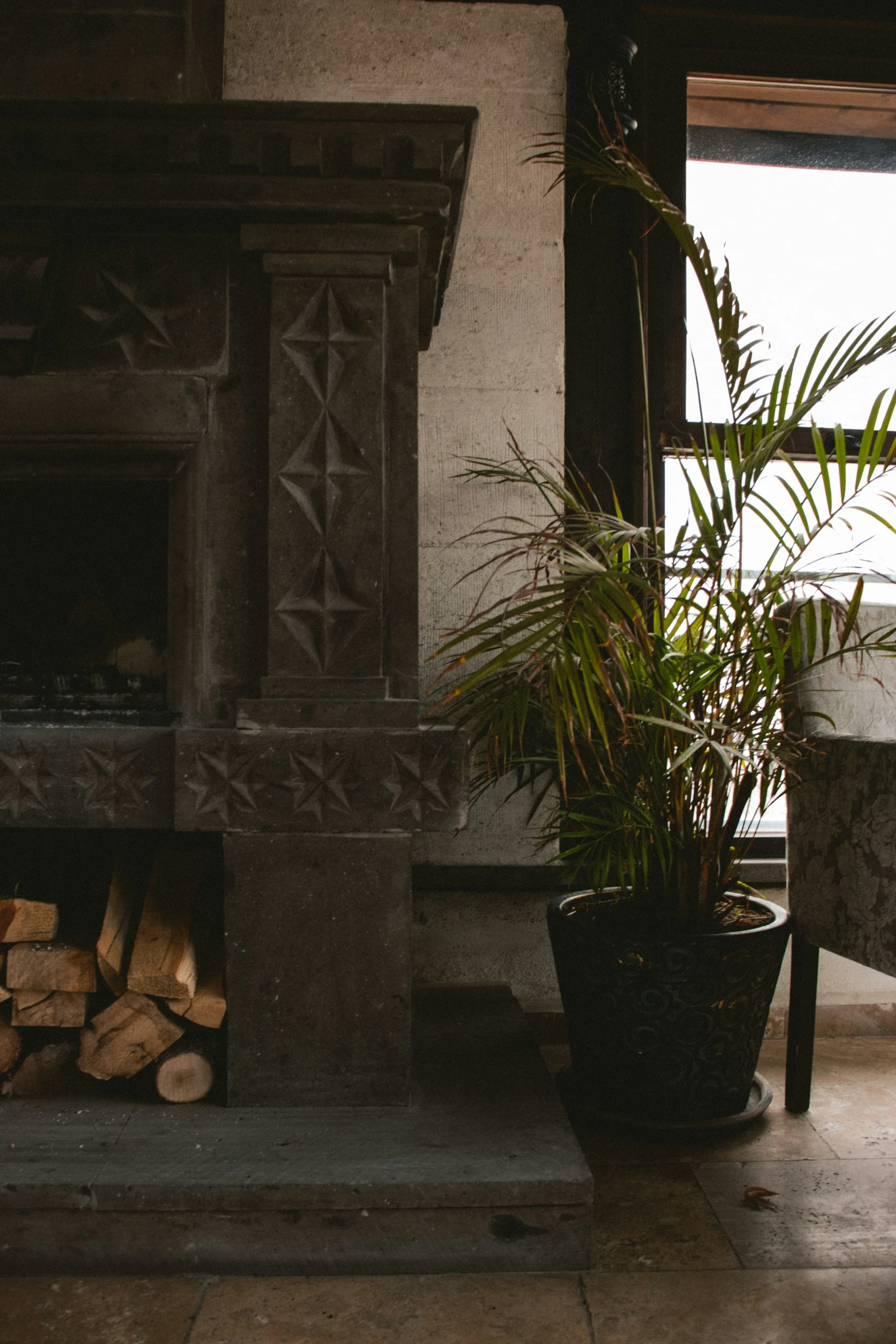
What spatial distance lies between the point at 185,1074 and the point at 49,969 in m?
0.30

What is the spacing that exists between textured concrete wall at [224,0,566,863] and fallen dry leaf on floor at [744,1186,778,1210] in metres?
0.89

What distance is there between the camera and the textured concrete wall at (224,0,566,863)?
2.37 meters

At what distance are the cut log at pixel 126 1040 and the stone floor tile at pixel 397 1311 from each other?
0.41 m

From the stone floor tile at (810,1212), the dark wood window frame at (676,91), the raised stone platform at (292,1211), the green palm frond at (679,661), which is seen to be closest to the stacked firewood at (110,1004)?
the raised stone platform at (292,1211)

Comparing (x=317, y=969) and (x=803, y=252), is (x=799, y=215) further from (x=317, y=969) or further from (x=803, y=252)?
(x=317, y=969)

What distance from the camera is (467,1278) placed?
4.67 feet

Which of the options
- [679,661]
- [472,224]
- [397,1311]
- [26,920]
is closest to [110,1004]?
[26,920]

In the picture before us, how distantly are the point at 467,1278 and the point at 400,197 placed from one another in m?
1.69

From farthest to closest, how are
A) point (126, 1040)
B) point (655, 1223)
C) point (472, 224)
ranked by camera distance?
point (472, 224)
point (126, 1040)
point (655, 1223)

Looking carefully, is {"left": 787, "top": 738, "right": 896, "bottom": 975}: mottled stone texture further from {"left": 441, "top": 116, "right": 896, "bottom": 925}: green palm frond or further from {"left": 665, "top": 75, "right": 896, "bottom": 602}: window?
{"left": 665, "top": 75, "right": 896, "bottom": 602}: window

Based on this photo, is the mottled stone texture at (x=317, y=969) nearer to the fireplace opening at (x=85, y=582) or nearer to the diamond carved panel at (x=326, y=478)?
the diamond carved panel at (x=326, y=478)

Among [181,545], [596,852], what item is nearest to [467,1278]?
[596,852]

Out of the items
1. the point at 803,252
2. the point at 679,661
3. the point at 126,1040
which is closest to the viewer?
the point at 126,1040

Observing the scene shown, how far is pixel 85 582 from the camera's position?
1944mm
